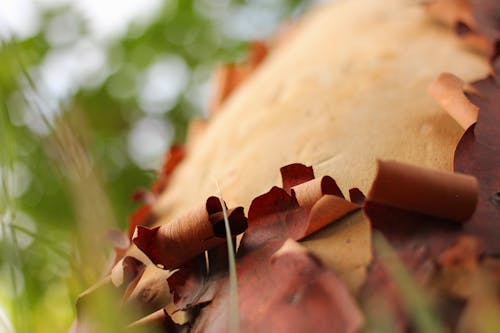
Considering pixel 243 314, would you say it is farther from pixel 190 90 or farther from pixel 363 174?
pixel 190 90

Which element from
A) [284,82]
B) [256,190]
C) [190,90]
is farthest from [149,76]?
[256,190]

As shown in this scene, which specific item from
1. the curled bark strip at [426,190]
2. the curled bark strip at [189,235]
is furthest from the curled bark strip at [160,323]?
the curled bark strip at [426,190]

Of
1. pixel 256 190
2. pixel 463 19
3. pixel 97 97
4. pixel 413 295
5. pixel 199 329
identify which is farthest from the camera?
pixel 97 97

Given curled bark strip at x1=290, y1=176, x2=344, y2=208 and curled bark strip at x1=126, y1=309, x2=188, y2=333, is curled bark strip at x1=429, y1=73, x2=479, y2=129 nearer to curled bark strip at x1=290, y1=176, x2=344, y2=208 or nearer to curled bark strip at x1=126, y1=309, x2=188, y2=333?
curled bark strip at x1=290, y1=176, x2=344, y2=208

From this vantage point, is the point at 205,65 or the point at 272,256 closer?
the point at 272,256

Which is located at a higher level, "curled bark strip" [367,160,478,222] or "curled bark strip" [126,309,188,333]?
"curled bark strip" [367,160,478,222]

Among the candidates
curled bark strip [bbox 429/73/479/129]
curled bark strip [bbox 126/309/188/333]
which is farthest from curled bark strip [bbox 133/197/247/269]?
curled bark strip [bbox 429/73/479/129]
